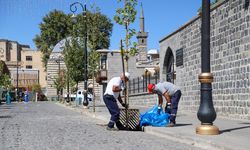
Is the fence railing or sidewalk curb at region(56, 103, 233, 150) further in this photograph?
the fence railing

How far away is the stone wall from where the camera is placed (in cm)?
1575

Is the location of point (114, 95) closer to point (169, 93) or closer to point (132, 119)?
point (132, 119)

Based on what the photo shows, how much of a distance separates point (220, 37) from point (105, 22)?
165 ft

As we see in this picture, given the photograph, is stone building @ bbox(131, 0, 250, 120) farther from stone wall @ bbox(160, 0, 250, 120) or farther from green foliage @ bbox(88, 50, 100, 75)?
green foliage @ bbox(88, 50, 100, 75)

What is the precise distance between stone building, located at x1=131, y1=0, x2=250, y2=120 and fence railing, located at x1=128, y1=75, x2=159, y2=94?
21.8 ft

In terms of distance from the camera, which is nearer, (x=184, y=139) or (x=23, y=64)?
(x=184, y=139)

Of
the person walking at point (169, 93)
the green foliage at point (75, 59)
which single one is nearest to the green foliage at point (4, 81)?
the green foliage at point (75, 59)

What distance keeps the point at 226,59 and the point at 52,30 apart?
5472 cm

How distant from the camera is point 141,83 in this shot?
34.3 m

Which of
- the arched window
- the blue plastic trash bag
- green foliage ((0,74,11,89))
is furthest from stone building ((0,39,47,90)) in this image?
the blue plastic trash bag

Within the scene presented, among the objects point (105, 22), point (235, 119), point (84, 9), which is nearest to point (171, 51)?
point (84, 9)

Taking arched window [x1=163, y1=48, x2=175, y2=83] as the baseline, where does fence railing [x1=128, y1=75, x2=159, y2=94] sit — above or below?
below

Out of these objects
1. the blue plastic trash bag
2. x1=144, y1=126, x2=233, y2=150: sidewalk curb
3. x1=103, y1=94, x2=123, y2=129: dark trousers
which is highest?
x1=103, y1=94, x2=123, y2=129: dark trousers

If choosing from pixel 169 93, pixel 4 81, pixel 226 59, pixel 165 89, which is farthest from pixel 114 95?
pixel 4 81
